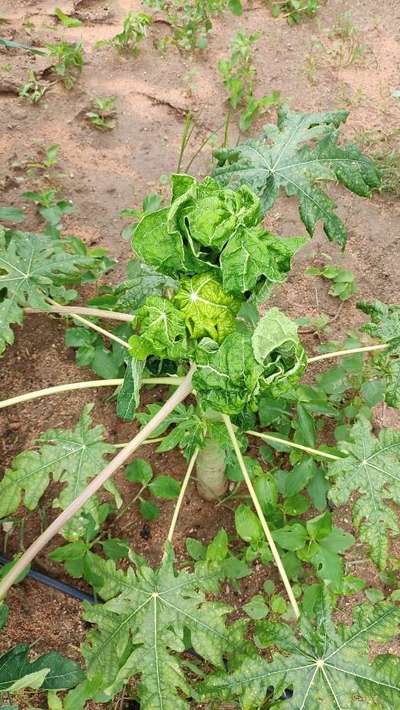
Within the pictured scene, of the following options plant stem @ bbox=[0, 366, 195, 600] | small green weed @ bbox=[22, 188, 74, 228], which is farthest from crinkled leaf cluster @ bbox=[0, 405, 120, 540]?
small green weed @ bbox=[22, 188, 74, 228]

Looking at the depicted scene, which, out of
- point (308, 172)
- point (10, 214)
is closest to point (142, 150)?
point (10, 214)

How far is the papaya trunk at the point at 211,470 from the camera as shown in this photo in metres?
2.36

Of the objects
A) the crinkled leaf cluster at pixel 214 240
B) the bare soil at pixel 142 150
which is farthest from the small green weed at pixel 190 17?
the crinkled leaf cluster at pixel 214 240

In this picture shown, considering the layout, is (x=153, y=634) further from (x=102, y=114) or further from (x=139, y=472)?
(x=102, y=114)

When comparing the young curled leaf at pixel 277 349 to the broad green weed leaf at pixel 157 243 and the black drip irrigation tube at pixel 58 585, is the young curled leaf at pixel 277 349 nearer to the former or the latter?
the broad green weed leaf at pixel 157 243

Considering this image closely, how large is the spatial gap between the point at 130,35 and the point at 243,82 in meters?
0.89

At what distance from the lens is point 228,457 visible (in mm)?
2432

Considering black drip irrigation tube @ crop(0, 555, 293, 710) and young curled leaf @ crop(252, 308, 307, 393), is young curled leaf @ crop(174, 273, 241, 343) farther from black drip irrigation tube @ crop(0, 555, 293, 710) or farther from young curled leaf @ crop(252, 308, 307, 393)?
black drip irrigation tube @ crop(0, 555, 293, 710)

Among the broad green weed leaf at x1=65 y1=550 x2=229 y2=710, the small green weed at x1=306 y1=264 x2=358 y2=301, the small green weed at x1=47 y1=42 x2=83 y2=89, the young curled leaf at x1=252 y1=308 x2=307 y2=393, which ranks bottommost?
the broad green weed leaf at x1=65 y1=550 x2=229 y2=710

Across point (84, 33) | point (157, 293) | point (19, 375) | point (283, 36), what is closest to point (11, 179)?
point (19, 375)

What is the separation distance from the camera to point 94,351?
2.90 meters

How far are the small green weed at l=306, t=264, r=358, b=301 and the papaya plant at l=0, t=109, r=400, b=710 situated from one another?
498 mm

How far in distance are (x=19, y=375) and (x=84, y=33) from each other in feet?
9.63

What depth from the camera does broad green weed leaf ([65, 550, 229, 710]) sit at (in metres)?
1.70
